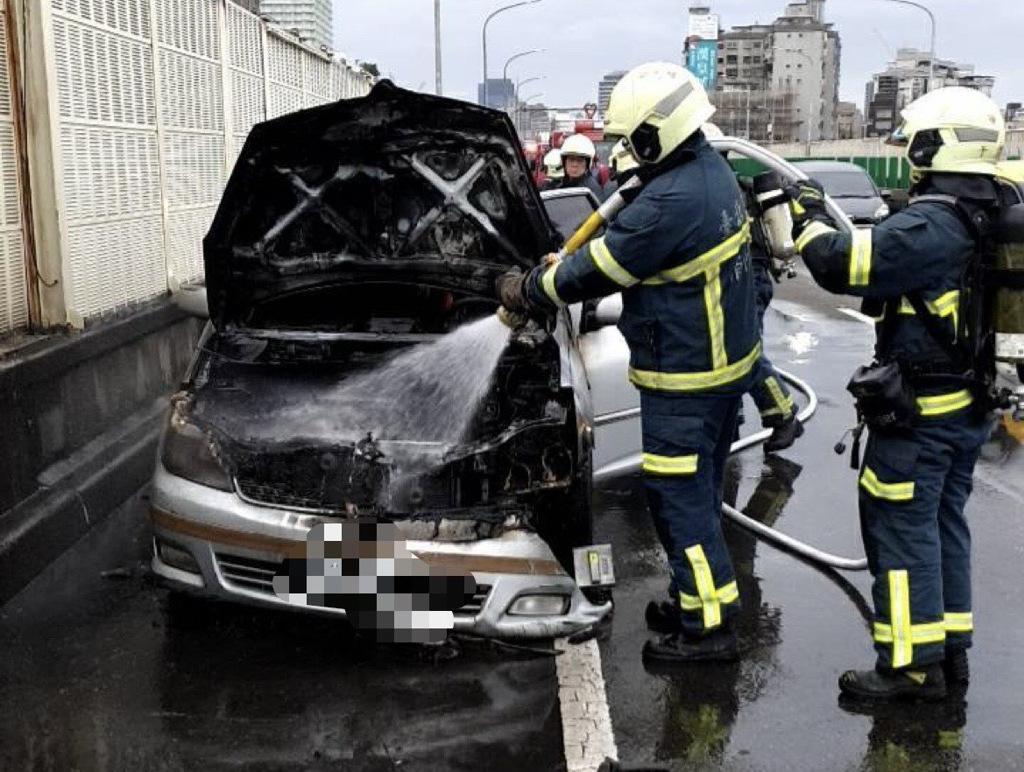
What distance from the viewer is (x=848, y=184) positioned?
21656 mm

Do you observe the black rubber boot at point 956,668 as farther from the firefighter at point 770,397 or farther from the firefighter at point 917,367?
the firefighter at point 770,397

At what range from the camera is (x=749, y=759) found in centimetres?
369

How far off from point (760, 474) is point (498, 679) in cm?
322

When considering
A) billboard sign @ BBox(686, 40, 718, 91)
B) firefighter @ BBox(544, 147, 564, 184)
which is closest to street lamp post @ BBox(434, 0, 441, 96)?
firefighter @ BBox(544, 147, 564, 184)

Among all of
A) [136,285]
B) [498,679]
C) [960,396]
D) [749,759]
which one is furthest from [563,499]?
[136,285]

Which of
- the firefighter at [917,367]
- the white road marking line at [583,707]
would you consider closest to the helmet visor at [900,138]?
the firefighter at [917,367]

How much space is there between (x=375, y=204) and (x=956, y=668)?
302 centimetres

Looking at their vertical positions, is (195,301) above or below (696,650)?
above

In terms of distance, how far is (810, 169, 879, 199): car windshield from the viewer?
21.2 meters

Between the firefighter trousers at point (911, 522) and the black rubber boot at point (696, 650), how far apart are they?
0.54 metres

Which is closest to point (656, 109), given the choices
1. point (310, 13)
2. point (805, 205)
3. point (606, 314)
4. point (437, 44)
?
point (805, 205)

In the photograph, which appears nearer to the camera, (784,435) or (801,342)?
(784,435)

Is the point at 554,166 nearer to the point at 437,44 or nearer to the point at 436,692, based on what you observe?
the point at 436,692

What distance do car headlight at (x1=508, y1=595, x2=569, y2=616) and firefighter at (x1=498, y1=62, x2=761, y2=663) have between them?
442 mm
